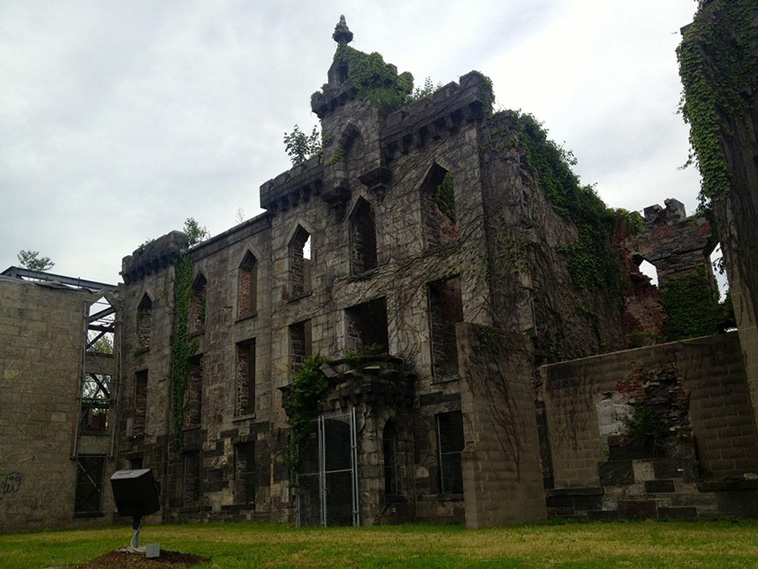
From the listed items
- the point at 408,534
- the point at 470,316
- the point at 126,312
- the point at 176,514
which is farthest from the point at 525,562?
the point at 126,312

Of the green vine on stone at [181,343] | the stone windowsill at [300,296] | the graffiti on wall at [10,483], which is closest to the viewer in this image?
the stone windowsill at [300,296]

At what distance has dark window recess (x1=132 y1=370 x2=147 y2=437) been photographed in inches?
1124

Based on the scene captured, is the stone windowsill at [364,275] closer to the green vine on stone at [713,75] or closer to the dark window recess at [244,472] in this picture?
the dark window recess at [244,472]

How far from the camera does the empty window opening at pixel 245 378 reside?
2444cm

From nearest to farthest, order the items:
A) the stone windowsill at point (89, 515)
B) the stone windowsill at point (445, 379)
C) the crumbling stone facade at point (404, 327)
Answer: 1. the crumbling stone facade at point (404, 327)
2. the stone windowsill at point (445, 379)
3. the stone windowsill at point (89, 515)

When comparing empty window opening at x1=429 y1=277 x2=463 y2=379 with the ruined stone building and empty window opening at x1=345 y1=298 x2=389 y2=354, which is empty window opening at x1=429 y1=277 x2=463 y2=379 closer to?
the ruined stone building

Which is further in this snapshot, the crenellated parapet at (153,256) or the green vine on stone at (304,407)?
the crenellated parapet at (153,256)

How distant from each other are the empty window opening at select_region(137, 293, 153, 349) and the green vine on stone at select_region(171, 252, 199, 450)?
220 centimetres

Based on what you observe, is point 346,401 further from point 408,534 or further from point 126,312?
point 126,312

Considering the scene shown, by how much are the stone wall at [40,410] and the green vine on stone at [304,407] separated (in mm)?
11611

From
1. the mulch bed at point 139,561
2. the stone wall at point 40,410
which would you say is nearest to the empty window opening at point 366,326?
the mulch bed at point 139,561

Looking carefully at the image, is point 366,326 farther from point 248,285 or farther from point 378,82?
point 378,82

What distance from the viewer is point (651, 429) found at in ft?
47.9

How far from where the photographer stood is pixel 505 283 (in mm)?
18156
